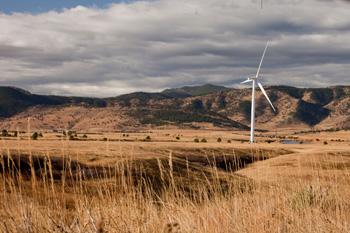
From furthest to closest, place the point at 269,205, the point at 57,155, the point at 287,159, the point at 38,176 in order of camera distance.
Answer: the point at 287,159, the point at 57,155, the point at 38,176, the point at 269,205

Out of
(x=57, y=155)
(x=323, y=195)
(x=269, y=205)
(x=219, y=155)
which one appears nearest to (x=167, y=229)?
(x=269, y=205)

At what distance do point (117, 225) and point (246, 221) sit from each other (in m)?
2.73

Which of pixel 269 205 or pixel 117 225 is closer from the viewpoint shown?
pixel 117 225

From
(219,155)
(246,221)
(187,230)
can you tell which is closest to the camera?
(187,230)

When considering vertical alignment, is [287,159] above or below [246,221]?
below

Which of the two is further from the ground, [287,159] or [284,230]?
[284,230]

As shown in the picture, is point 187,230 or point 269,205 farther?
point 269,205

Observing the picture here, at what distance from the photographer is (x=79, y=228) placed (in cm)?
815

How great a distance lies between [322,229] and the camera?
30.7ft

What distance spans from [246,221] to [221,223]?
504mm

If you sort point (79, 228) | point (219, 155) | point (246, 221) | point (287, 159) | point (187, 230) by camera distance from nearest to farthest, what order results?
1. point (79, 228)
2. point (187, 230)
3. point (246, 221)
4. point (287, 159)
5. point (219, 155)

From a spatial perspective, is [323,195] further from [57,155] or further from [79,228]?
[57,155]

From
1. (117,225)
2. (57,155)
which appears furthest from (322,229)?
(57,155)

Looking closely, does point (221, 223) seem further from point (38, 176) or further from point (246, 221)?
point (38, 176)
